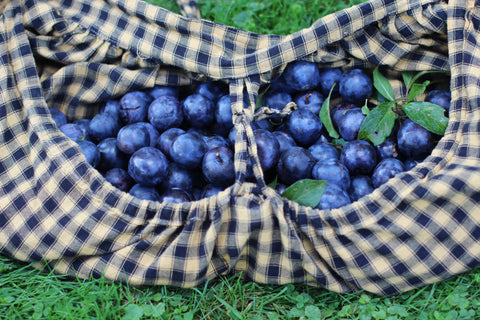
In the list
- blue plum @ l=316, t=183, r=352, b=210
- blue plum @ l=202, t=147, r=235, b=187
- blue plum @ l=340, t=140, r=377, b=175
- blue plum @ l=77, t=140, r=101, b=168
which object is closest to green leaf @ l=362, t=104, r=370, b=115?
blue plum @ l=340, t=140, r=377, b=175

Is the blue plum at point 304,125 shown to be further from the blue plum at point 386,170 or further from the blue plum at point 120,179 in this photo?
the blue plum at point 120,179

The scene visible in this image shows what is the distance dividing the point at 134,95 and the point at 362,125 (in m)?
0.84

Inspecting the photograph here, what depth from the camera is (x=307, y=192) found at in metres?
1.24

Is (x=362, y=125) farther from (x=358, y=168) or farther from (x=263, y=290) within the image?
(x=263, y=290)

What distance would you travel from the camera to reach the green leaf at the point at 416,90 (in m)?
1.51

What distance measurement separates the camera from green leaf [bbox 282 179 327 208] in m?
1.23

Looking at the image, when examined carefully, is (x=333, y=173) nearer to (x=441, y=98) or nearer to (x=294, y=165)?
(x=294, y=165)

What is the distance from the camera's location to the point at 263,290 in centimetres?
129

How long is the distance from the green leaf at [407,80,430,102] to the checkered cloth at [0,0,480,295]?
0.21 feet

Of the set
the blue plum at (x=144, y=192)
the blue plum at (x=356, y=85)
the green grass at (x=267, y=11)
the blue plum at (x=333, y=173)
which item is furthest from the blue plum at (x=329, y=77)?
the blue plum at (x=144, y=192)

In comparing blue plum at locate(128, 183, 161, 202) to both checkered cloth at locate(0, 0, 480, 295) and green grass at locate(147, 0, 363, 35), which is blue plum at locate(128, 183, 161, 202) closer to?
checkered cloth at locate(0, 0, 480, 295)

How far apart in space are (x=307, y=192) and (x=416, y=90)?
2.04 feet

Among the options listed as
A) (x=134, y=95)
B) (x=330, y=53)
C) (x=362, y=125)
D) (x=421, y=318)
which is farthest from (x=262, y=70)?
(x=421, y=318)

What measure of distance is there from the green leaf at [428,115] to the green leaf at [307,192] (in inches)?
16.4
